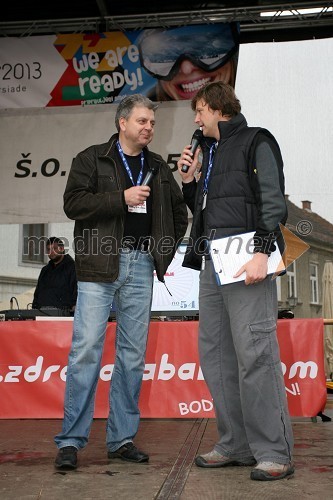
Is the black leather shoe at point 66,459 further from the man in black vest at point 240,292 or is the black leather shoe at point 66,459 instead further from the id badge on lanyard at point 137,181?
the id badge on lanyard at point 137,181

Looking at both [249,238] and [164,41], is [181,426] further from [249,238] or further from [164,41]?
[164,41]

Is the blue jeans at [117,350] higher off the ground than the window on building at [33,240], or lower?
lower

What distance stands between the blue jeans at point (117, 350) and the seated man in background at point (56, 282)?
12.9 feet

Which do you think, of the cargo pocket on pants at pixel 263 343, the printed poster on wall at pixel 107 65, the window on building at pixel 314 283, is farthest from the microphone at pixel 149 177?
the window on building at pixel 314 283

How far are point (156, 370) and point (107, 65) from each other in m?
4.08

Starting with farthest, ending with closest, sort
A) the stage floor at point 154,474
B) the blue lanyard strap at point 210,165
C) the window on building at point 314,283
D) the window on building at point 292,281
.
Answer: the window on building at point 314,283 < the window on building at point 292,281 < the blue lanyard strap at point 210,165 < the stage floor at point 154,474

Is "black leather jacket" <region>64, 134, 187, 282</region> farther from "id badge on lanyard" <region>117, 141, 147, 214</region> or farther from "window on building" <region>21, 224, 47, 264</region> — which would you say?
"window on building" <region>21, 224, 47, 264</region>

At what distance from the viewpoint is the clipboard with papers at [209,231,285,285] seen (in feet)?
8.29

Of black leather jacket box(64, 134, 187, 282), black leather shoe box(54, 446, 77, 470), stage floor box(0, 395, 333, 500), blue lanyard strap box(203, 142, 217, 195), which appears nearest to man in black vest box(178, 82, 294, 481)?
blue lanyard strap box(203, 142, 217, 195)

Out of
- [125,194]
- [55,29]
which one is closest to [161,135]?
[55,29]

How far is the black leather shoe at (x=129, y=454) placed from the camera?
2753mm

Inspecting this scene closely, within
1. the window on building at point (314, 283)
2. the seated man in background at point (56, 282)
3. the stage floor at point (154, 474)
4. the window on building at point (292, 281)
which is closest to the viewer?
the stage floor at point (154, 474)

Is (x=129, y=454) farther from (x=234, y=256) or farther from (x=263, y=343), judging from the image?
(x=234, y=256)

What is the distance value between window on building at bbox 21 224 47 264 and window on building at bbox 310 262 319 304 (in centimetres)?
324
